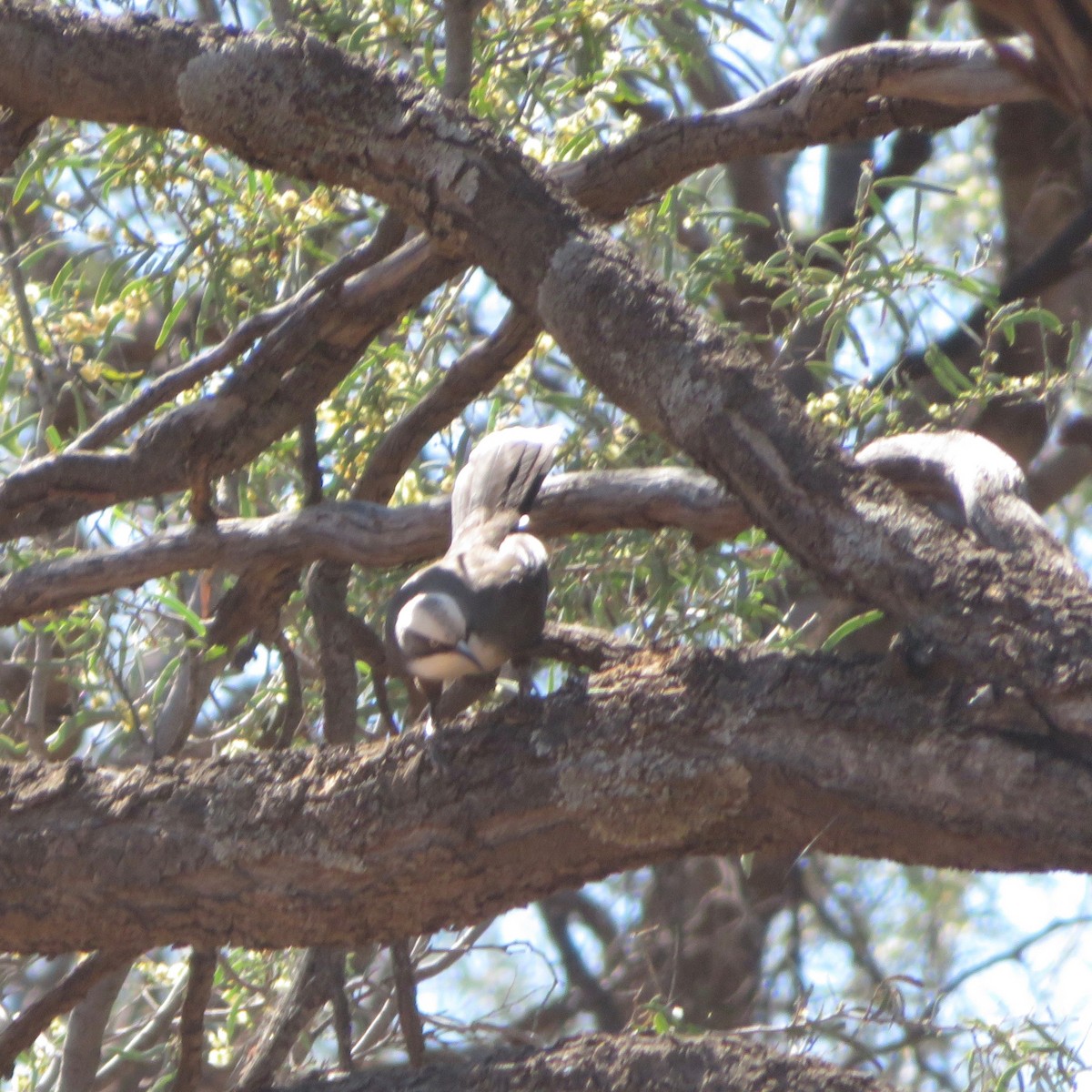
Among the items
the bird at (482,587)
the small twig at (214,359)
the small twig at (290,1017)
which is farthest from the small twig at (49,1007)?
the small twig at (214,359)

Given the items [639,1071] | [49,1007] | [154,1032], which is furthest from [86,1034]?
[639,1071]

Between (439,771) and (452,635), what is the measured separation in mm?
1009

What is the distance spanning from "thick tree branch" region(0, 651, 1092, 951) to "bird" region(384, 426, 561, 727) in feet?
2.78

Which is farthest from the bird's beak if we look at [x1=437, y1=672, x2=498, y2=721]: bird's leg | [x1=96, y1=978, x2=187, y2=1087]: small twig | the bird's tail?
[x1=96, y1=978, x2=187, y2=1087]: small twig

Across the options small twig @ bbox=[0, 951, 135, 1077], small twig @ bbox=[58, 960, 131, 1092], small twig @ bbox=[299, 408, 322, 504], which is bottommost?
small twig @ bbox=[0, 951, 135, 1077]

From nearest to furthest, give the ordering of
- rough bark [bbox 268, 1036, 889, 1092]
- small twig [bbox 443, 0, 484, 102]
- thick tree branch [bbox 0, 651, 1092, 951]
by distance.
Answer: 1. thick tree branch [bbox 0, 651, 1092, 951]
2. rough bark [bbox 268, 1036, 889, 1092]
3. small twig [bbox 443, 0, 484, 102]

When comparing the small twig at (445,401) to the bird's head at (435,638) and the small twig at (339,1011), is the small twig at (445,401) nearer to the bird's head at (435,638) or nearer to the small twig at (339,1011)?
the bird's head at (435,638)

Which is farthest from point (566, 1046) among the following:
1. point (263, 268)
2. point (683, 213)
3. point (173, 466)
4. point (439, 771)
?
point (683, 213)

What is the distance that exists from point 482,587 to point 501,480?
249 mm

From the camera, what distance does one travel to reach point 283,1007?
2939mm

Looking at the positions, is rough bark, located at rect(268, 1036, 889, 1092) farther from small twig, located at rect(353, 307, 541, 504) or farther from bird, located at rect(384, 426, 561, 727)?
small twig, located at rect(353, 307, 541, 504)

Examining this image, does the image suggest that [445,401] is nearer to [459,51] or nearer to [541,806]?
[459,51]

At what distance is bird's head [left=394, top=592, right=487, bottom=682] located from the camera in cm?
302

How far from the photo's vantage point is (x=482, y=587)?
308 centimetres
